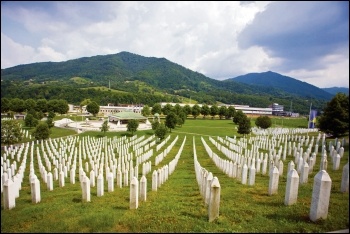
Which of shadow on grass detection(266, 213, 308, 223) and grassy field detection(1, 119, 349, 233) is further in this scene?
shadow on grass detection(266, 213, 308, 223)

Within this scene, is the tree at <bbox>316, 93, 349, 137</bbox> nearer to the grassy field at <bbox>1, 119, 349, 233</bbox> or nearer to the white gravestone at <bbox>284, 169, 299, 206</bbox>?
the grassy field at <bbox>1, 119, 349, 233</bbox>

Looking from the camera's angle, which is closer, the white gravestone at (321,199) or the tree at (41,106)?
the white gravestone at (321,199)

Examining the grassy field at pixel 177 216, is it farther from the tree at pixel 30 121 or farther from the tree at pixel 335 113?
the tree at pixel 30 121

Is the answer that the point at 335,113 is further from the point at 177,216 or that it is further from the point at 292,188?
the point at 177,216

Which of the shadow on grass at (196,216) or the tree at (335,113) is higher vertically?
the tree at (335,113)

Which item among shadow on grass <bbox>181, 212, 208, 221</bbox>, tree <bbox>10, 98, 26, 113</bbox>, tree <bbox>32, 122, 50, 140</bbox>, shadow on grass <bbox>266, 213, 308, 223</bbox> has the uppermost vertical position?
tree <bbox>10, 98, 26, 113</bbox>

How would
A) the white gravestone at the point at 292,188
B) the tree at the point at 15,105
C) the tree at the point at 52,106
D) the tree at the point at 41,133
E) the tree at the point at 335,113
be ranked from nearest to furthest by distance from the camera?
the white gravestone at the point at 292,188 → the tree at the point at 335,113 → the tree at the point at 15,105 → the tree at the point at 41,133 → the tree at the point at 52,106

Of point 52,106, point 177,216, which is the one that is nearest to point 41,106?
point 52,106

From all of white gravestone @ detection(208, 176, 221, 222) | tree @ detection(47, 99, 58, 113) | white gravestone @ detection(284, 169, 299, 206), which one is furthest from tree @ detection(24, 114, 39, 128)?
white gravestone @ detection(284, 169, 299, 206)

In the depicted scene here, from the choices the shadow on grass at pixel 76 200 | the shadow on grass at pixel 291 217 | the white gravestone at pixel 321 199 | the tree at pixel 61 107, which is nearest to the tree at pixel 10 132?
the shadow on grass at pixel 76 200

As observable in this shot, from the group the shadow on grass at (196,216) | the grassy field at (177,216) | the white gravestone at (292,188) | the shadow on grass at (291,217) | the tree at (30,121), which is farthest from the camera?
the tree at (30,121)

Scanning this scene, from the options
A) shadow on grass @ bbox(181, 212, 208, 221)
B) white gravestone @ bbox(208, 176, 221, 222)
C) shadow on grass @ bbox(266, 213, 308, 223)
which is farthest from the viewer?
shadow on grass @ bbox(181, 212, 208, 221)

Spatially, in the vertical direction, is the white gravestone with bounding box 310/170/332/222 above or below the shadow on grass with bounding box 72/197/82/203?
above

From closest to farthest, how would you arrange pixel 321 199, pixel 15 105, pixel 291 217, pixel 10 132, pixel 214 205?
pixel 321 199 → pixel 291 217 → pixel 214 205 → pixel 10 132 → pixel 15 105
